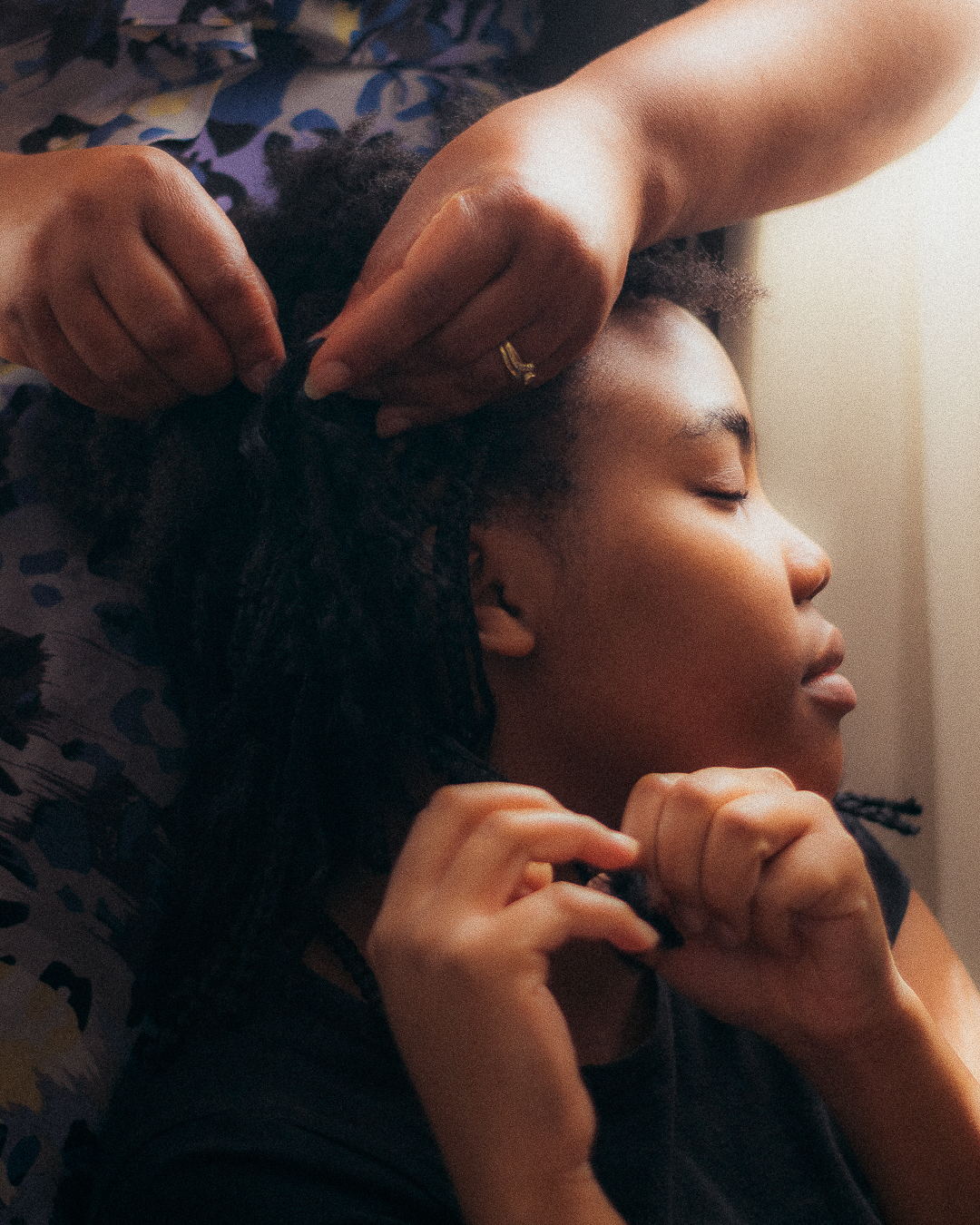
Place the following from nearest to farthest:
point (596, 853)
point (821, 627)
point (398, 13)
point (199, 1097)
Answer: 1. point (596, 853)
2. point (199, 1097)
3. point (821, 627)
4. point (398, 13)

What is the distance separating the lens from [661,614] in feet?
2.26

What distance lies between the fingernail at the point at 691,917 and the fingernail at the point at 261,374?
0.43 m

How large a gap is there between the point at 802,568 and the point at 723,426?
12 cm

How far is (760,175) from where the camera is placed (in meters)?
0.79

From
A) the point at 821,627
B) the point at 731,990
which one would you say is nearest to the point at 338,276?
the point at 821,627

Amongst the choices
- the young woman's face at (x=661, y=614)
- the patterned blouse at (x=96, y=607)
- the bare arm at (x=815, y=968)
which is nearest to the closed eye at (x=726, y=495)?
the young woman's face at (x=661, y=614)

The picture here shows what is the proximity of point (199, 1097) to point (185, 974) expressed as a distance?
97mm

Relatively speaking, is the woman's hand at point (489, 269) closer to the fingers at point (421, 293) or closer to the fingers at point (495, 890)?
the fingers at point (421, 293)

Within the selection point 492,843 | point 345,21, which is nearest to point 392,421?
point 492,843

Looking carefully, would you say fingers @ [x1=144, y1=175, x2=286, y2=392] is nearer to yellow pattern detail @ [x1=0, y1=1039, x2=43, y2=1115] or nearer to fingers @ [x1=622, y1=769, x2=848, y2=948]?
fingers @ [x1=622, y1=769, x2=848, y2=948]

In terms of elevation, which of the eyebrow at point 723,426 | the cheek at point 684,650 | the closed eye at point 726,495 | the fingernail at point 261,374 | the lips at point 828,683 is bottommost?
the lips at point 828,683

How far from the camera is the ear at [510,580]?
70 centimetres

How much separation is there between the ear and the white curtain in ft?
1.50

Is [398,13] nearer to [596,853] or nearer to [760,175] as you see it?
[760,175]
